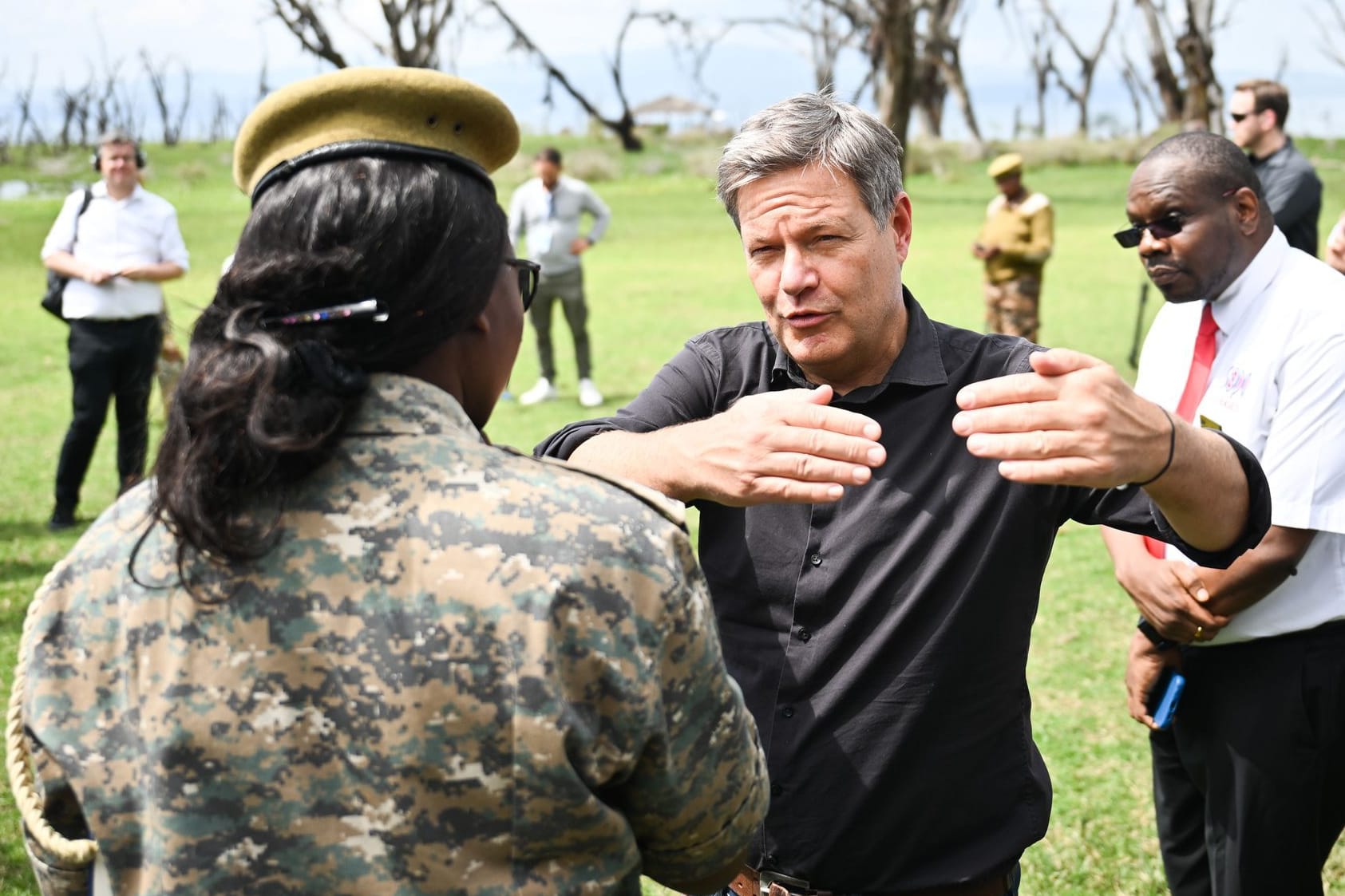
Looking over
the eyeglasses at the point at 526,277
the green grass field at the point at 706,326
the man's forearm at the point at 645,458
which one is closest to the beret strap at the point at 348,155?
the eyeglasses at the point at 526,277

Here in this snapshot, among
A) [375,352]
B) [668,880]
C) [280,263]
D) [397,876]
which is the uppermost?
[280,263]

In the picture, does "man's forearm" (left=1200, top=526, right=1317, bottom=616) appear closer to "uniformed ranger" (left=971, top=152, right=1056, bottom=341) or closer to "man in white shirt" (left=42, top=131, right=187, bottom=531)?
"man in white shirt" (left=42, top=131, right=187, bottom=531)

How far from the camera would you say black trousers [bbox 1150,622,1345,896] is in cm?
287

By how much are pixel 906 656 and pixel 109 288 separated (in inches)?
275

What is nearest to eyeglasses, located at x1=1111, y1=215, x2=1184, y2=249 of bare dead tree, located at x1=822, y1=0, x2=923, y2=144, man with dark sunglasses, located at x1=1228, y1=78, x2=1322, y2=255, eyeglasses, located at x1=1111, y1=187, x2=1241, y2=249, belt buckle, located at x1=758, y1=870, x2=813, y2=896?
eyeglasses, located at x1=1111, y1=187, x2=1241, y2=249

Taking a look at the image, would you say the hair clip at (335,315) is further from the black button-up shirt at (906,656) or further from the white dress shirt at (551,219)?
the white dress shirt at (551,219)

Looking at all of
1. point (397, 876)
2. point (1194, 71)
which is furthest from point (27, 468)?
point (1194, 71)

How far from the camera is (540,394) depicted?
12.0m

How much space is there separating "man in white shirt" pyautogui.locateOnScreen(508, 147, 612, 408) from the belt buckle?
9.43 meters

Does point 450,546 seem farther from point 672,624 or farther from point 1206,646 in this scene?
point 1206,646

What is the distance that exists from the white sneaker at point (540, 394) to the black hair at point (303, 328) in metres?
10.4

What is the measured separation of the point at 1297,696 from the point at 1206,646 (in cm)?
23

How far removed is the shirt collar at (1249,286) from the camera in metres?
3.04

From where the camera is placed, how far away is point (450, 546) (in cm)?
137
